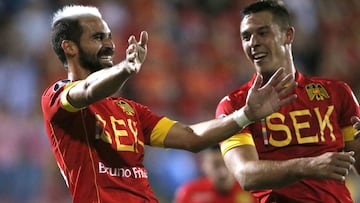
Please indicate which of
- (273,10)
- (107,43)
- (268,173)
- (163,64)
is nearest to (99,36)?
(107,43)

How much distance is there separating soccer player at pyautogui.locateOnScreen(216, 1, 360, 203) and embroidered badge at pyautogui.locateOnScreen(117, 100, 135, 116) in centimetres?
62

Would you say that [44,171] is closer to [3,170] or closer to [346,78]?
[3,170]

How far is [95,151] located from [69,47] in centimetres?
77

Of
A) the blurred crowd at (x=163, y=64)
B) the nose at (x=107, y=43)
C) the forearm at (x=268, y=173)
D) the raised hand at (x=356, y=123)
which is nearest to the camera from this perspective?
the forearm at (x=268, y=173)

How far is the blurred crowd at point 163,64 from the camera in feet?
35.4

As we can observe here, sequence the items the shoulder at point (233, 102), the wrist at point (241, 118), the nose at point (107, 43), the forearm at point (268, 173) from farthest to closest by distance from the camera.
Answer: the shoulder at point (233, 102) < the nose at point (107, 43) < the wrist at point (241, 118) < the forearm at point (268, 173)

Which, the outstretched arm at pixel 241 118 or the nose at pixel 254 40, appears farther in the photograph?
the nose at pixel 254 40

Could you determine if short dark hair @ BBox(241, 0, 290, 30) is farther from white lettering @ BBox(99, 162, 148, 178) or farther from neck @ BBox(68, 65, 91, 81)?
white lettering @ BBox(99, 162, 148, 178)

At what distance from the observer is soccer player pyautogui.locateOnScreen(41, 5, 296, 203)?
18.6ft

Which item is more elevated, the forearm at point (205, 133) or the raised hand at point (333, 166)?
the forearm at point (205, 133)

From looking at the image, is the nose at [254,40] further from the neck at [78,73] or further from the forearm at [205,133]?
the neck at [78,73]

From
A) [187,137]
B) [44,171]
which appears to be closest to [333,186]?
[187,137]

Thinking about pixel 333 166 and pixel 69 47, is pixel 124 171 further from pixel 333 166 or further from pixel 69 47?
pixel 333 166

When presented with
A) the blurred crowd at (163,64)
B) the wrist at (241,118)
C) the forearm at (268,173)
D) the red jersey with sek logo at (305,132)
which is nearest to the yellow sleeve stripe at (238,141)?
the red jersey with sek logo at (305,132)
